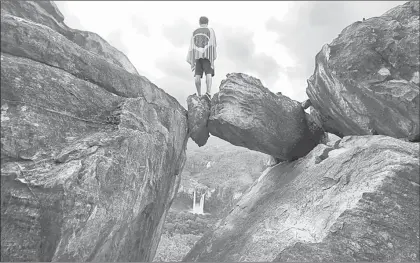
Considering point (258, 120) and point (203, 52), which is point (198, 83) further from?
point (258, 120)

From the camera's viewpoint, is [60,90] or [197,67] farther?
[197,67]

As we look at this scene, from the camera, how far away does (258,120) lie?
47.0 feet

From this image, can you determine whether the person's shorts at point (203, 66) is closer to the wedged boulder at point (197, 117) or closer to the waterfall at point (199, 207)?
the wedged boulder at point (197, 117)

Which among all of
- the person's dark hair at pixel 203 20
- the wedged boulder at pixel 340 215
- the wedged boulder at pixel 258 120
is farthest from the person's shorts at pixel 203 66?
the wedged boulder at pixel 340 215

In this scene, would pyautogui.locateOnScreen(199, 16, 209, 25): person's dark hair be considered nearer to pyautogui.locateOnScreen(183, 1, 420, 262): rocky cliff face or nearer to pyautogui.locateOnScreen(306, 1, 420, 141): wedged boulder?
pyautogui.locateOnScreen(183, 1, 420, 262): rocky cliff face

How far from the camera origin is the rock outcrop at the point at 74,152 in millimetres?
7621

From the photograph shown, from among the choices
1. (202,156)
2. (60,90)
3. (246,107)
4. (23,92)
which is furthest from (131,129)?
(202,156)

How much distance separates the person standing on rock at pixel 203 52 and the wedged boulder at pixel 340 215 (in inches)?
257

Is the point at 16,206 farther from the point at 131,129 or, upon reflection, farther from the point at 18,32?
the point at 18,32

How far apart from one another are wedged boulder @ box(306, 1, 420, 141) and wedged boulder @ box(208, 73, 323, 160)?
2.10 meters

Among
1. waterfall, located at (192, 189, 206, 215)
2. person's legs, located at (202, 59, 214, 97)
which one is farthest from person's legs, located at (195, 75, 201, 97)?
waterfall, located at (192, 189, 206, 215)

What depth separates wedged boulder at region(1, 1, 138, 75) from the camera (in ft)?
42.7

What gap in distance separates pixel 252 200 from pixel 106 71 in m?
8.98

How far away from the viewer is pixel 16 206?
7477 mm
